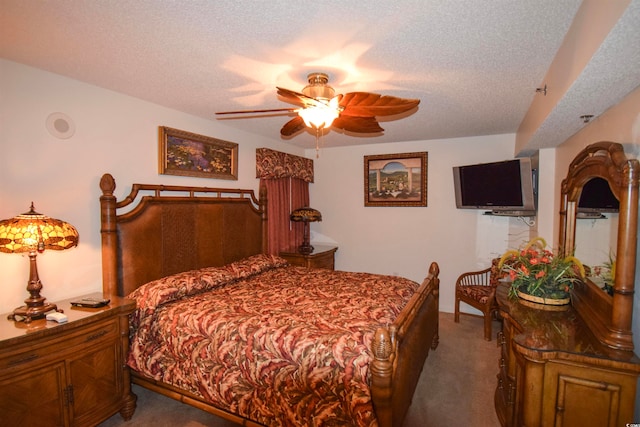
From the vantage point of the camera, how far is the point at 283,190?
16.2 feet

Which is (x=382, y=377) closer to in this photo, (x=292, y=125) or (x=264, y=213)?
(x=292, y=125)

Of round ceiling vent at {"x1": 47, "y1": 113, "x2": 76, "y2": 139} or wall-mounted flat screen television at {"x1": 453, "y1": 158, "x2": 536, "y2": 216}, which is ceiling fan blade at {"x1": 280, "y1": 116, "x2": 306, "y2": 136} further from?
wall-mounted flat screen television at {"x1": 453, "y1": 158, "x2": 536, "y2": 216}

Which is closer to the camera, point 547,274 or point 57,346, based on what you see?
point 57,346

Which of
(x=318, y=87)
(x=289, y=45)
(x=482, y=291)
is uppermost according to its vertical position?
(x=289, y=45)

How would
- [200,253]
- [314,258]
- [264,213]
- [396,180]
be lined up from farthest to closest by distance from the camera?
[396,180] < [314,258] < [264,213] < [200,253]

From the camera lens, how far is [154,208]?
3033mm

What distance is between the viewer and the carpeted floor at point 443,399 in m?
2.38

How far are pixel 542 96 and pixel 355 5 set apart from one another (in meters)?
1.85

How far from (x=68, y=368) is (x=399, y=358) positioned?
85.7 inches

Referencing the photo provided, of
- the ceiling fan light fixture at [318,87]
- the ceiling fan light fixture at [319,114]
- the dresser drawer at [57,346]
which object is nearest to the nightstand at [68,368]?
the dresser drawer at [57,346]

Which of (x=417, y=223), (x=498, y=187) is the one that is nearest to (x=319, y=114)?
(x=498, y=187)

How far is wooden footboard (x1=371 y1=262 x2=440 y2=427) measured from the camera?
1.76m

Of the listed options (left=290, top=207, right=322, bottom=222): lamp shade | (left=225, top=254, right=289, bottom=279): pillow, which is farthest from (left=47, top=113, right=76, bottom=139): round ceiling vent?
(left=290, top=207, right=322, bottom=222): lamp shade

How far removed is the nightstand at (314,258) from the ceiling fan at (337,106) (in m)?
2.41
